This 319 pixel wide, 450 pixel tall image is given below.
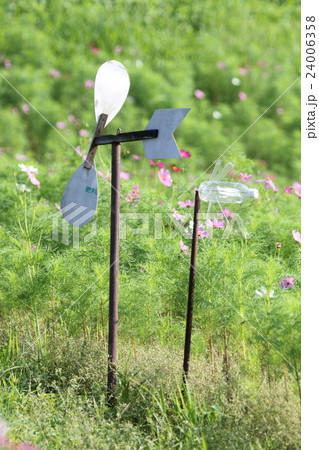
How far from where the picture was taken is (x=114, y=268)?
203 centimetres

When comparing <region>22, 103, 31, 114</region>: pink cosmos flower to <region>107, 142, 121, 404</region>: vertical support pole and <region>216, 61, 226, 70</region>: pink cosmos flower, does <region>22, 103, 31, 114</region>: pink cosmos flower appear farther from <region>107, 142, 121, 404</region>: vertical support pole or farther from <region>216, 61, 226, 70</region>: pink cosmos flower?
<region>107, 142, 121, 404</region>: vertical support pole

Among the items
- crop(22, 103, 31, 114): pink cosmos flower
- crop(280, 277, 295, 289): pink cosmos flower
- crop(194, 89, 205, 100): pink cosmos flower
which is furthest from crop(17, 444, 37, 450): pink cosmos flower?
crop(194, 89, 205, 100): pink cosmos flower

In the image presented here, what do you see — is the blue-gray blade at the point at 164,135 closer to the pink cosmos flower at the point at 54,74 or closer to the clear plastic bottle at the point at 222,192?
the clear plastic bottle at the point at 222,192

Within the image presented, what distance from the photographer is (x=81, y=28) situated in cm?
691

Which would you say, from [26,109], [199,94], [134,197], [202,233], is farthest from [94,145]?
[199,94]

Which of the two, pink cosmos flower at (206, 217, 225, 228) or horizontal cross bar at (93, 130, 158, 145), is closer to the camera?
horizontal cross bar at (93, 130, 158, 145)

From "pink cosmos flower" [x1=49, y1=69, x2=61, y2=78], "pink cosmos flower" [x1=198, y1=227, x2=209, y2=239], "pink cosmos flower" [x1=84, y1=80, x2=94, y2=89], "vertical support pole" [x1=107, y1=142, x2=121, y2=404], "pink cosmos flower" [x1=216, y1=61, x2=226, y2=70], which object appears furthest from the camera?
"pink cosmos flower" [x1=216, y1=61, x2=226, y2=70]

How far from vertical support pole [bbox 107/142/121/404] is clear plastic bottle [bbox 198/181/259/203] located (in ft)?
0.99

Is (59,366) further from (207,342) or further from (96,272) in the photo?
(207,342)

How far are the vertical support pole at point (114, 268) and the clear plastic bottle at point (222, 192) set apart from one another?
30cm

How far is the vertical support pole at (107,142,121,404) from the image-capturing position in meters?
2.02

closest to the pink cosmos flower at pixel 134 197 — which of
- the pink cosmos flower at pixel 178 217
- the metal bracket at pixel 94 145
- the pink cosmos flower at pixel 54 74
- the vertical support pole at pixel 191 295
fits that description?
the pink cosmos flower at pixel 178 217

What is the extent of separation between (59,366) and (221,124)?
420 centimetres

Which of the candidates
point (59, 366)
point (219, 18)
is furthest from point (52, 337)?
point (219, 18)
